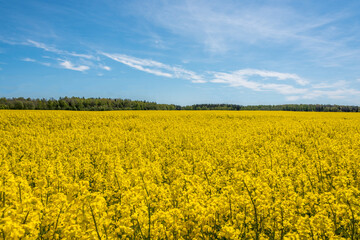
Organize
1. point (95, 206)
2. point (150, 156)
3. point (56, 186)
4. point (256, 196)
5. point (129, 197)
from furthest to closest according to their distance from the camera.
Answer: point (150, 156), point (56, 186), point (256, 196), point (129, 197), point (95, 206)

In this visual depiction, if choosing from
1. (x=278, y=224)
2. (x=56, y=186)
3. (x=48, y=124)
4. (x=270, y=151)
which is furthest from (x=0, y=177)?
(x=48, y=124)

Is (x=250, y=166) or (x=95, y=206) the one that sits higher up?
(x=95, y=206)

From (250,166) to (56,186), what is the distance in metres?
7.14

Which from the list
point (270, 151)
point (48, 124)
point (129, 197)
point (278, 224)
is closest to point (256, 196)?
point (278, 224)

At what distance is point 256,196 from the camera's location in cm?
478

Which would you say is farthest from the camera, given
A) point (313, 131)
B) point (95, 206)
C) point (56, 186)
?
point (313, 131)

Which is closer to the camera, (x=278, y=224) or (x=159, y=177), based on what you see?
(x=278, y=224)

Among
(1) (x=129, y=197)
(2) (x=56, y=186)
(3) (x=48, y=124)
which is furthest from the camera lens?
(3) (x=48, y=124)

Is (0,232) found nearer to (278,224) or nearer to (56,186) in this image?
(56,186)

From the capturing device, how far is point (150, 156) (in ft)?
36.0

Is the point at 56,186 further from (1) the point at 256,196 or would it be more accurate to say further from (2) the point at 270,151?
(2) the point at 270,151

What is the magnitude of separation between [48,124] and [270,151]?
74.5ft

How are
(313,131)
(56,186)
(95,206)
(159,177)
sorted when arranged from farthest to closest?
(313,131), (159,177), (56,186), (95,206)

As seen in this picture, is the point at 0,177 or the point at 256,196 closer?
the point at 256,196
